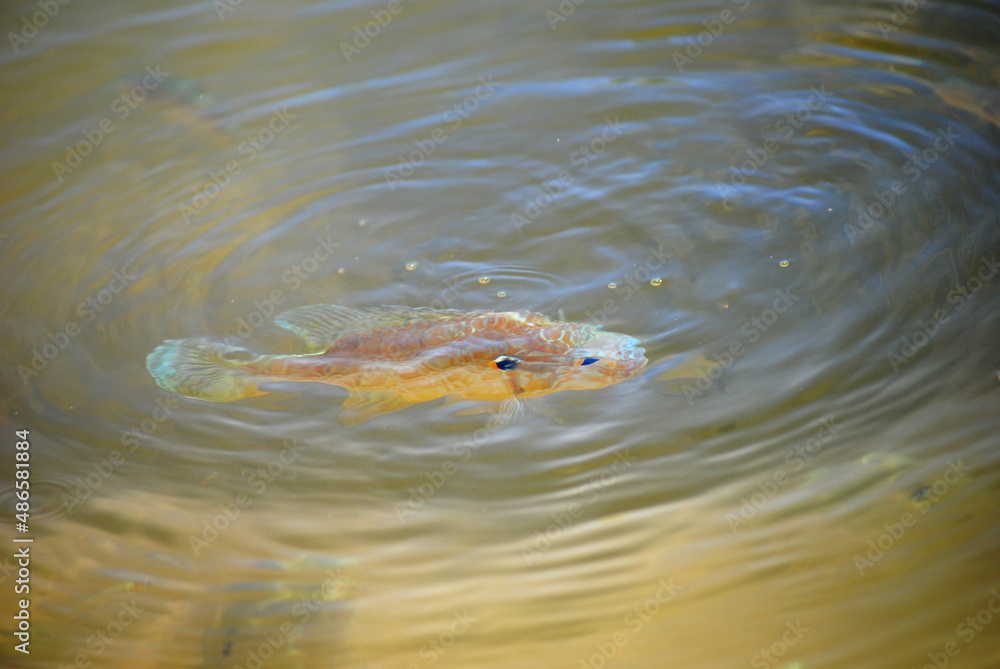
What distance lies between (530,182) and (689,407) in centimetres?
176

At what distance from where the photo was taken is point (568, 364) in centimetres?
312

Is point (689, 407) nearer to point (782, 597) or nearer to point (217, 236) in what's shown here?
point (782, 597)

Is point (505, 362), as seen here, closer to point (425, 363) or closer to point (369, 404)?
point (425, 363)

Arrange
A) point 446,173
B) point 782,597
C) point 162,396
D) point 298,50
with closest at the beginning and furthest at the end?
point 782,597
point 162,396
point 446,173
point 298,50

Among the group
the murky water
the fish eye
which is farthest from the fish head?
the murky water

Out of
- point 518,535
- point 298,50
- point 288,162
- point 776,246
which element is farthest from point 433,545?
point 298,50

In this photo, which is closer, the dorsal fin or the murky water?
the murky water

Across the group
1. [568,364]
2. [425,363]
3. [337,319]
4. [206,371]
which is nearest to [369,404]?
[425,363]

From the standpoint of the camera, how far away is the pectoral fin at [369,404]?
3.09 metres

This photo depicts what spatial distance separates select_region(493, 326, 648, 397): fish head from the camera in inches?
122

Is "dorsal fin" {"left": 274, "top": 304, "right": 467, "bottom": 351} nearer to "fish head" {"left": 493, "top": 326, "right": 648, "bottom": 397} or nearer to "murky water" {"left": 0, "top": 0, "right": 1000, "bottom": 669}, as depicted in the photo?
"murky water" {"left": 0, "top": 0, "right": 1000, "bottom": 669}

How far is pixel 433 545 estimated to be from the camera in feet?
9.16

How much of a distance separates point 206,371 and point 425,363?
936 mm

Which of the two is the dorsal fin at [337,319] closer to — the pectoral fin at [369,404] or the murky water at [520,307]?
the murky water at [520,307]
